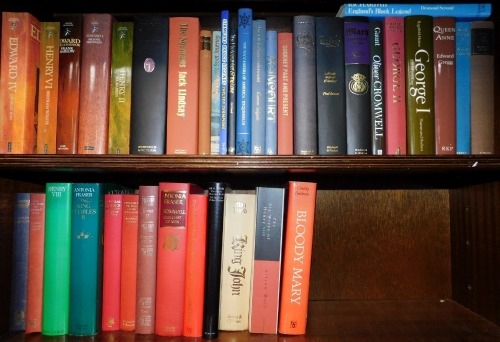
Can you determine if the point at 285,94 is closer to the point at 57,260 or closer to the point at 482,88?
the point at 482,88

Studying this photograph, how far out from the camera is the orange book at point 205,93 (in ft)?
2.52

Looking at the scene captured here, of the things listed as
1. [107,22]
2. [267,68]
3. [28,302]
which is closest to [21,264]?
[28,302]

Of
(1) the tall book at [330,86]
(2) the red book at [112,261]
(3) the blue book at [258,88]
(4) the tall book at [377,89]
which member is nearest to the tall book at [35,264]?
(2) the red book at [112,261]

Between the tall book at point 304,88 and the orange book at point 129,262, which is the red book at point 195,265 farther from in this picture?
the tall book at point 304,88

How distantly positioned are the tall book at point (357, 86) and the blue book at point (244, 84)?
0.19m

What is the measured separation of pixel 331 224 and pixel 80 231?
2.02 ft

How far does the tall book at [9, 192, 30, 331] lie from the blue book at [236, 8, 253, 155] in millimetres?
485

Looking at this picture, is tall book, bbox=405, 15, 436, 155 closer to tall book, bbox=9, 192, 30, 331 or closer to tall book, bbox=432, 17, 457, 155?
tall book, bbox=432, 17, 457, 155

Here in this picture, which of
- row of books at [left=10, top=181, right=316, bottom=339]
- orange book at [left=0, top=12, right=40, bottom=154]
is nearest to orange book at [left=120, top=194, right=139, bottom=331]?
row of books at [left=10, top=181, right=316, bottom=339]

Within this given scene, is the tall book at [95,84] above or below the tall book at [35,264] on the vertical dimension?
above

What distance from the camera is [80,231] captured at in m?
0.80

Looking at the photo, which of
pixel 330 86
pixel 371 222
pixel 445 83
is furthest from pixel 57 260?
pixel 445 83

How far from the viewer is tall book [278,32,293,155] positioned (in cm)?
77

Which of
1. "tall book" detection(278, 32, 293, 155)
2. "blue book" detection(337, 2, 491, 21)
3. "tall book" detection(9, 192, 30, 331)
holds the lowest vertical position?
"tall book" detection(9, 192, 30, 331)
